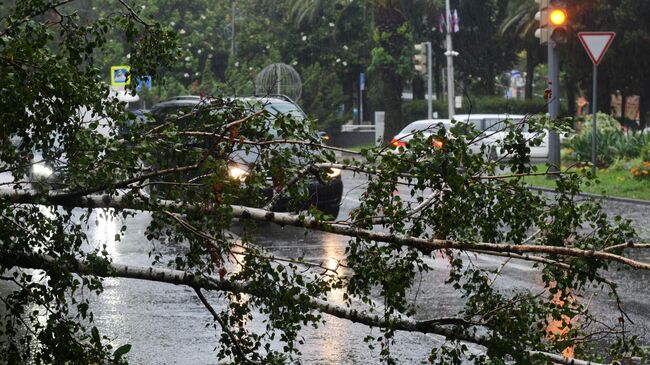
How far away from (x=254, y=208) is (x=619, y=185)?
2028cm

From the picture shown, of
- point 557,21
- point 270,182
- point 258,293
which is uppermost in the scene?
point 557,21

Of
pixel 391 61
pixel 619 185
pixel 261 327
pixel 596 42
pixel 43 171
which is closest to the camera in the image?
pixel 43 171

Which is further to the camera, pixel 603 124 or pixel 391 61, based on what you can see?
pixel 391 61

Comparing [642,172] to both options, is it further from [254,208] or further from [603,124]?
[254,208]

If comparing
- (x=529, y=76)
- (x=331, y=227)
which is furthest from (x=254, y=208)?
(x=529, y=76)

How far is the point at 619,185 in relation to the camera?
84.5 feet

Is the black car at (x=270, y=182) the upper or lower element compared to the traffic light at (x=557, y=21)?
lower

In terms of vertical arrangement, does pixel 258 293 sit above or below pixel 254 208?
below

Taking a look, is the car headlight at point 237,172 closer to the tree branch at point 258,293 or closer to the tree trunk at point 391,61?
the tree branch at point 258,293

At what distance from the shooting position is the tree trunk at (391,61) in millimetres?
49125

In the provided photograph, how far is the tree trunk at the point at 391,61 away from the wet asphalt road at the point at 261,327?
113ft

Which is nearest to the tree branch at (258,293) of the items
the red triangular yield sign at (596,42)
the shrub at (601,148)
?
the red triangular yield sign at (596,42)

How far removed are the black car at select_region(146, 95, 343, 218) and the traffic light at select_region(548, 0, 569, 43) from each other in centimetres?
654

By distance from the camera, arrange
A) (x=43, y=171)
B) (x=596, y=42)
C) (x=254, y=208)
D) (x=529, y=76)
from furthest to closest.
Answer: (x=529, y=76) → (x=596, y=42) → (x=43, y=171) → (x=254, y=208)
